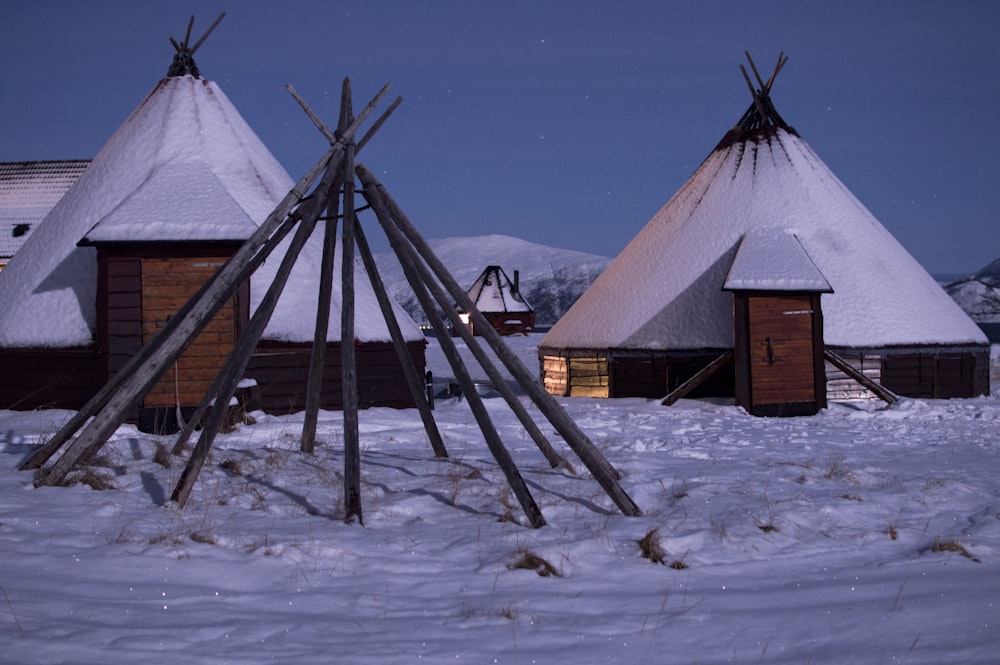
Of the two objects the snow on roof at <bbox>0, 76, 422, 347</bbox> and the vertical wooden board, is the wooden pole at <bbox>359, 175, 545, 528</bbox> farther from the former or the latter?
the vertical wooden board

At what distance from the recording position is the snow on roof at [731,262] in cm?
1673

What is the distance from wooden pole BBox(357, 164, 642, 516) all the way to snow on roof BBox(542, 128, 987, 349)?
10.2 meters

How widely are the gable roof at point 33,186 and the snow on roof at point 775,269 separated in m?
18.3

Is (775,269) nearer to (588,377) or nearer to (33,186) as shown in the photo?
(588,377)

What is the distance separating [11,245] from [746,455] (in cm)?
2071

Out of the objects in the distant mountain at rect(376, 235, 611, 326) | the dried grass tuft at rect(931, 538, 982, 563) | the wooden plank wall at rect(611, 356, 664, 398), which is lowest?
the dried grass tuft at rect(931, 538, 982, 563)

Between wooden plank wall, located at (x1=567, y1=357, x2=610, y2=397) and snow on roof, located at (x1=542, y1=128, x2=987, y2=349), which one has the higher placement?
snow on roof, located at (x1=542, y1=128, x2=987, y2=349)

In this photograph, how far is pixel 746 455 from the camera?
9.31 metres

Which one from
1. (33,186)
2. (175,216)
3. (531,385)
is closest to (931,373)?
(531,385)

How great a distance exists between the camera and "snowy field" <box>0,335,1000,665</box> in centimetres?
360

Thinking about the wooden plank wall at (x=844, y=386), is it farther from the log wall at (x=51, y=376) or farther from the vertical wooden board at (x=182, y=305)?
the log wall at (x=51, y=376)

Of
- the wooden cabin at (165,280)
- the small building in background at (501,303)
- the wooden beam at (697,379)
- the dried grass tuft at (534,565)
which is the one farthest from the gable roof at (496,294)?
the dried grass tuft at (534,565)

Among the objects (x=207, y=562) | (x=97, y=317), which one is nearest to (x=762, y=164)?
(x=97, y=317)

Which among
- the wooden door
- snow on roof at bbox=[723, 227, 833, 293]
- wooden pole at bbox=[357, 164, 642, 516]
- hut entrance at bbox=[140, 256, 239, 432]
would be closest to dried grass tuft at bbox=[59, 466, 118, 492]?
wooden pole at bbox=[357, 164, 642, 516]
